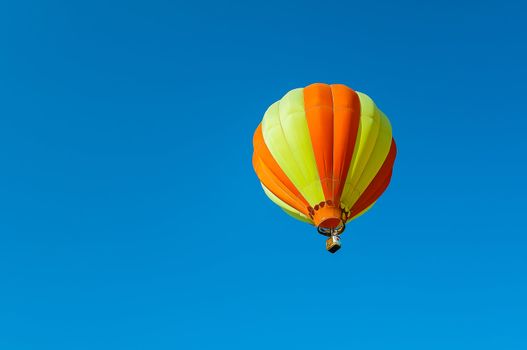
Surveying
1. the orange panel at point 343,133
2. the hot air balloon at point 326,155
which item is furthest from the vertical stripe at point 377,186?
the orange panel at point 343,133

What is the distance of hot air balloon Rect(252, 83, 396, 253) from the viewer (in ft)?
63.1

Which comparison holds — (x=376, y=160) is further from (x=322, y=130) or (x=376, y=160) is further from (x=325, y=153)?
(x=322, y=130)

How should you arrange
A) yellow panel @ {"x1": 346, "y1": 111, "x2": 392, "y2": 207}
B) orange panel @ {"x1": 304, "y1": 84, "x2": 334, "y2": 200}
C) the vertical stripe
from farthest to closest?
1. the vertical stripe
2. yellow panel @ {"x1": 346, "y1": 111, "x2": 392, "y2": 207}
3. orange panel @ {"x1": 304, "y1": 84, "x2": 334, "y2": 200}

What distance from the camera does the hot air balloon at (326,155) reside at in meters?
19.2

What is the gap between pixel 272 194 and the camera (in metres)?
21.6

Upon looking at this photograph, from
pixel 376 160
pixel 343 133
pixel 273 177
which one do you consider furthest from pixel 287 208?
pixel 376 160

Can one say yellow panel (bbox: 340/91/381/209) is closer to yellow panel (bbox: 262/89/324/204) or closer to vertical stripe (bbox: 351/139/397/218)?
vertical stripe (bbox: 351/139/397/218)

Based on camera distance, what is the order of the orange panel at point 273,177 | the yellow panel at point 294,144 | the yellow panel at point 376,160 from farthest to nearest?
the orange panel at point 273,177 → the yellow panel at point 376,160 → the yellow panel at point 294,144

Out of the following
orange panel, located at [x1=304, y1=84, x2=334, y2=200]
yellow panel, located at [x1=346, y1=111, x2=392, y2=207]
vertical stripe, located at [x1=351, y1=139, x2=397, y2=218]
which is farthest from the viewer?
vertical stripe, located at [x1=351, y1=139, x2=397, y2=218]

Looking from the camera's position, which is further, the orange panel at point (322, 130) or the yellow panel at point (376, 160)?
the yellow panel at point (376, 160)

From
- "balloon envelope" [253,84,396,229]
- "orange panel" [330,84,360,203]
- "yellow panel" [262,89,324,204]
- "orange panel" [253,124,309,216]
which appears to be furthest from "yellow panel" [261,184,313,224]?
"orange panel" [330,84,360,203]

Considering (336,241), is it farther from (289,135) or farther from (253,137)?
(253,137)

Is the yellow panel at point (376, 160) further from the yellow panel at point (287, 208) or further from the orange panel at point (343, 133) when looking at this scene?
the yellow panel at point (287, 208)

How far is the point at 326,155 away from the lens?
763 inches
